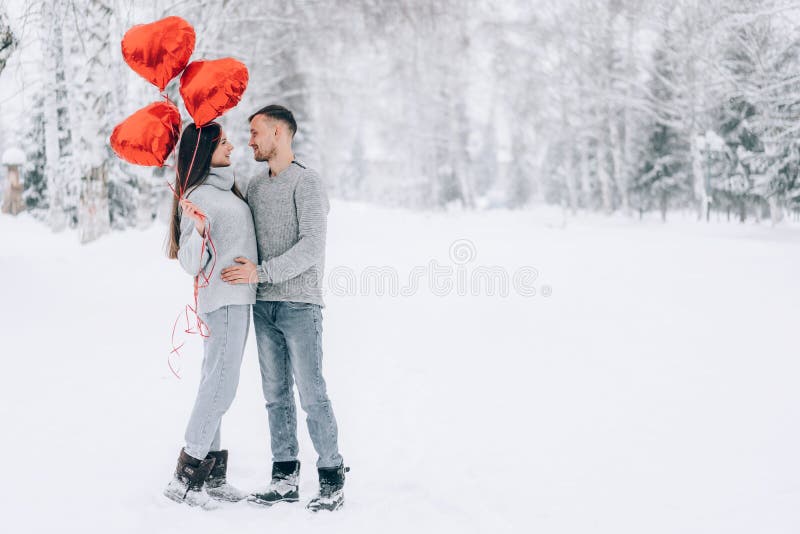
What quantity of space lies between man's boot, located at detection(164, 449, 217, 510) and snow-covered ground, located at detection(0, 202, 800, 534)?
0.21ft

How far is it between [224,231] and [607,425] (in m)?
2.89

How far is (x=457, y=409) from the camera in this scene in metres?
4.74

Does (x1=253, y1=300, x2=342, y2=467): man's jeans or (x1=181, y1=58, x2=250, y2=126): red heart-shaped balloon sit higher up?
(x1=181, y1=58, x2=250, y2=126): red heart-shaped balloon

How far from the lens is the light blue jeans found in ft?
10.0

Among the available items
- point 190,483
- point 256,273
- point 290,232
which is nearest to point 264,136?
point 290,232

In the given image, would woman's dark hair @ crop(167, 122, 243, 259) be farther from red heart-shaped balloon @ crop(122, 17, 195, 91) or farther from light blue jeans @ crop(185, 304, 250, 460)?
light blue jeans @ crop(185, 304, 250, 460)

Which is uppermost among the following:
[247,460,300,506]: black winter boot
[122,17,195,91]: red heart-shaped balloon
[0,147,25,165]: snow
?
[0,147,25,165]: snow

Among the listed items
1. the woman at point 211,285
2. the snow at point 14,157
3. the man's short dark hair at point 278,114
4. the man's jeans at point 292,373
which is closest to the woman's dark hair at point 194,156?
the woman at point 211,285

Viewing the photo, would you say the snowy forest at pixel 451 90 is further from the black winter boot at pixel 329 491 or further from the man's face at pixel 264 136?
the black winter boot at pixel 329 491

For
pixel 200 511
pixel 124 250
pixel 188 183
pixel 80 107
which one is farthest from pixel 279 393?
pixel 80 107

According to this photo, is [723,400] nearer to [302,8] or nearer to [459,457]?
[459,457]

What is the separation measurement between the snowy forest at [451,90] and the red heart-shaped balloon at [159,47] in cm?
65

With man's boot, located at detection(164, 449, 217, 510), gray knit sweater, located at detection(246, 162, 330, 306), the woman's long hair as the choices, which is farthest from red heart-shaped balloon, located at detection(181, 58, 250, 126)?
man's boot, located at detection(164, 449, 217, 510)

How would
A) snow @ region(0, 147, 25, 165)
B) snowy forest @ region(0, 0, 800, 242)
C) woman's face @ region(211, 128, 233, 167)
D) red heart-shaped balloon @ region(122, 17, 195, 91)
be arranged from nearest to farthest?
woman's face @ region(211, 128, 233, 167)
red heart-shaped balloon @ region(122, 17, 195, 91)
snowy forest @ region(0, 0, 800, 242)
snow @ region(0, 147, 25, 165)
